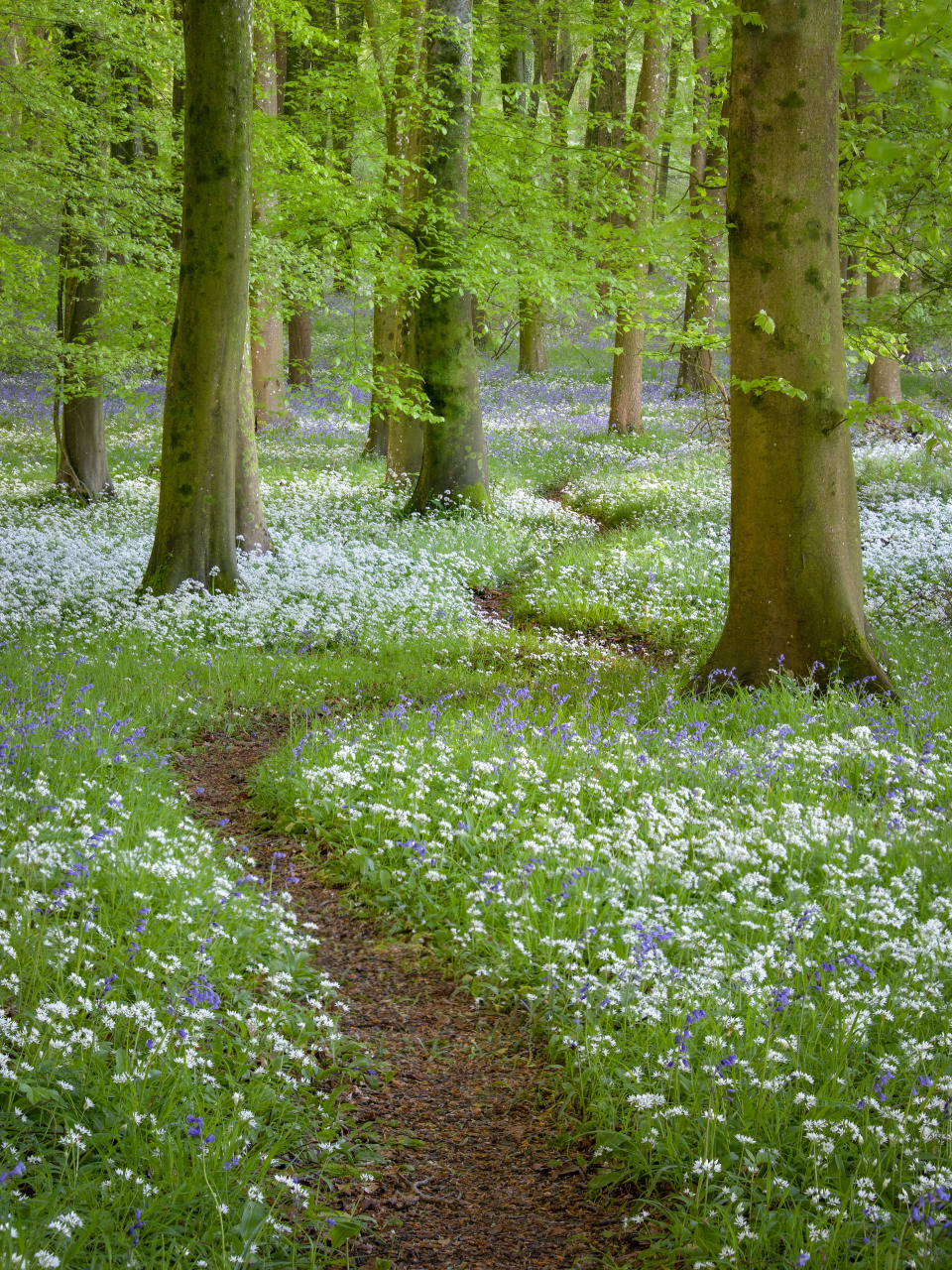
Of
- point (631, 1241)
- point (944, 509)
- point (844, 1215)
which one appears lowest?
point (631, 1241)

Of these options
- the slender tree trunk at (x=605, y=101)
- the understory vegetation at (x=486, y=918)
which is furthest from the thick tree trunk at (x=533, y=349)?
the understory vegetation at (x=486, y=918)

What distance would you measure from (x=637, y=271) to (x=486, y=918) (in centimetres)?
1336

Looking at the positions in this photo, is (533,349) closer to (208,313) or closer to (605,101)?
(605,101)

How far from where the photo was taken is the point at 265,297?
580 inches

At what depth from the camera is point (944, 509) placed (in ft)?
48.8

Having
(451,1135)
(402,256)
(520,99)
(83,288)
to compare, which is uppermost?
(520,99)

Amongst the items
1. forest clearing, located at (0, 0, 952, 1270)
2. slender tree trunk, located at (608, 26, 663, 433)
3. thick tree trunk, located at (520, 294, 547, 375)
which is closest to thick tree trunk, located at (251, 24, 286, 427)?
forest clearing, located at (0, 0, 952, 1270)

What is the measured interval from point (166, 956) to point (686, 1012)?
212 cm

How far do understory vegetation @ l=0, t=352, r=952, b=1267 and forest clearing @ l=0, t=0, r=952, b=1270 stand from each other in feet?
0.09

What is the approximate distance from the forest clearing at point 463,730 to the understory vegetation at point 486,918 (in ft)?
0.09

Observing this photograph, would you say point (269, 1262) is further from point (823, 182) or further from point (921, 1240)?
point (823, 182)

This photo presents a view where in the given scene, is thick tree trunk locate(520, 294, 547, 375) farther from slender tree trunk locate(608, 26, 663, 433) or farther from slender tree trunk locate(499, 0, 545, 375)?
slender tree trunk locate(608, 26, 663, 433)

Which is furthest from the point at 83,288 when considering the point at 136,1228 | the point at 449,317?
the point at 136,1228

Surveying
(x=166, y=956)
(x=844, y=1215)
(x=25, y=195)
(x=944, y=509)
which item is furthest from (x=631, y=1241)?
(x=25, y=195)
